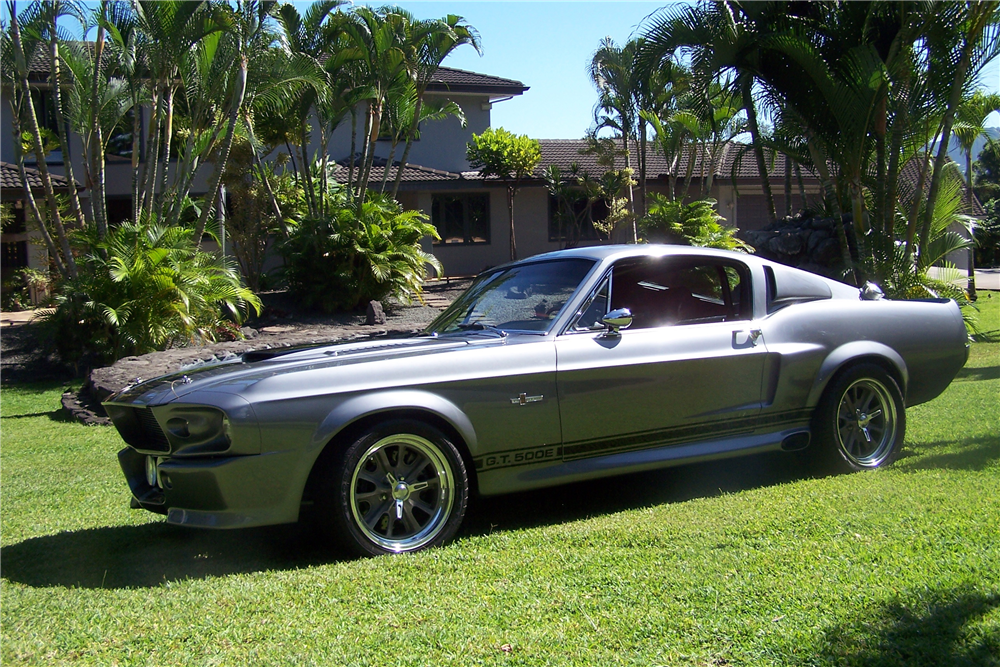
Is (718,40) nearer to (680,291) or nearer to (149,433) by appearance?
(680,291)

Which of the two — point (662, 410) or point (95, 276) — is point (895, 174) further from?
point (95, 276)

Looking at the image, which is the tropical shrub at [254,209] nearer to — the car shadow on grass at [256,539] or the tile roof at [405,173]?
the tile roof at [405,173]

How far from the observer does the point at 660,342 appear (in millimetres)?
4918

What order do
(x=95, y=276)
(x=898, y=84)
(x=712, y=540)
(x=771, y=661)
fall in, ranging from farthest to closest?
(x=95, y=276)
(x=898, y=84)
(x=712, y=540)
(x=771, y=661)

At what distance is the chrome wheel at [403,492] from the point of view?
4.11 meters

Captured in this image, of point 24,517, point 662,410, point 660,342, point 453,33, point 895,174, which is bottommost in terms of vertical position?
point 24,517

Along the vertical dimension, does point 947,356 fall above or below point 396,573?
above

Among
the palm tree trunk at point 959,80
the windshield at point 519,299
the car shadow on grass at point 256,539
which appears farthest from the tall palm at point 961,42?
the windshield at point 519,299

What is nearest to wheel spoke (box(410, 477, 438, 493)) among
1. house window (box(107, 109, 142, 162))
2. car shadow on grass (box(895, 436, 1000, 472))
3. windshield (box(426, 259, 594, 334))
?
windshield (box(426, 259, 594, 334))

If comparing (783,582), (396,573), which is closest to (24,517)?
(396,573)

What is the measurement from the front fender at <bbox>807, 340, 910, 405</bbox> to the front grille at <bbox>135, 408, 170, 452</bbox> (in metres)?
3.66

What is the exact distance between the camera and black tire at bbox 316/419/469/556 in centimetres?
400

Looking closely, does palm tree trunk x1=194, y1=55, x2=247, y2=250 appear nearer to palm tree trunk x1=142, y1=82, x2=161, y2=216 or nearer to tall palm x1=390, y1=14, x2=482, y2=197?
palm tree trunk x1=142, y1=82, x2=161, y2=216

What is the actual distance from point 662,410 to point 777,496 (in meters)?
0.82
